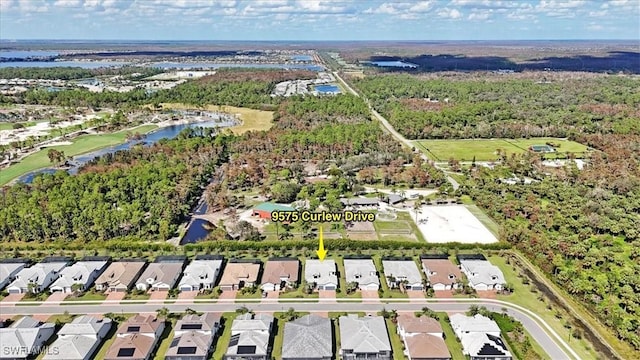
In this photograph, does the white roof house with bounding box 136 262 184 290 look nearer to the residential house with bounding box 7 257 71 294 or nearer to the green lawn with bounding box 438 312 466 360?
the residential house with bounding box 7 257 71 294

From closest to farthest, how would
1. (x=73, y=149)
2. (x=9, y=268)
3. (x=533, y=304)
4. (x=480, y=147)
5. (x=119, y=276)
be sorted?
(x=533, y=304), (x=119, y=276), (x=9, y=268), (x=73, y=149), (x=480, y=147)

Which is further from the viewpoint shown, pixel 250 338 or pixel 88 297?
pixel 88 297

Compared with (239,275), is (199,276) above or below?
above

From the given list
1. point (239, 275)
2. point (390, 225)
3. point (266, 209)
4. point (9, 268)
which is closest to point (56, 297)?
point (9, 268)

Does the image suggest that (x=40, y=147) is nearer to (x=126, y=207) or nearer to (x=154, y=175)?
(x=154, y=175)

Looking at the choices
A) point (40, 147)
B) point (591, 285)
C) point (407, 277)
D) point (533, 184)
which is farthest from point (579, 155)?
point (40, 147)

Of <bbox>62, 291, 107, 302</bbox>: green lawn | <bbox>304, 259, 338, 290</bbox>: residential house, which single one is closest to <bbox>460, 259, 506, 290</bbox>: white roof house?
<bbox>304, 259, 338, 290</bbox>: residential house

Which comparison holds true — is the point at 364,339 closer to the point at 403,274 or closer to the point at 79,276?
the point at 403,274
